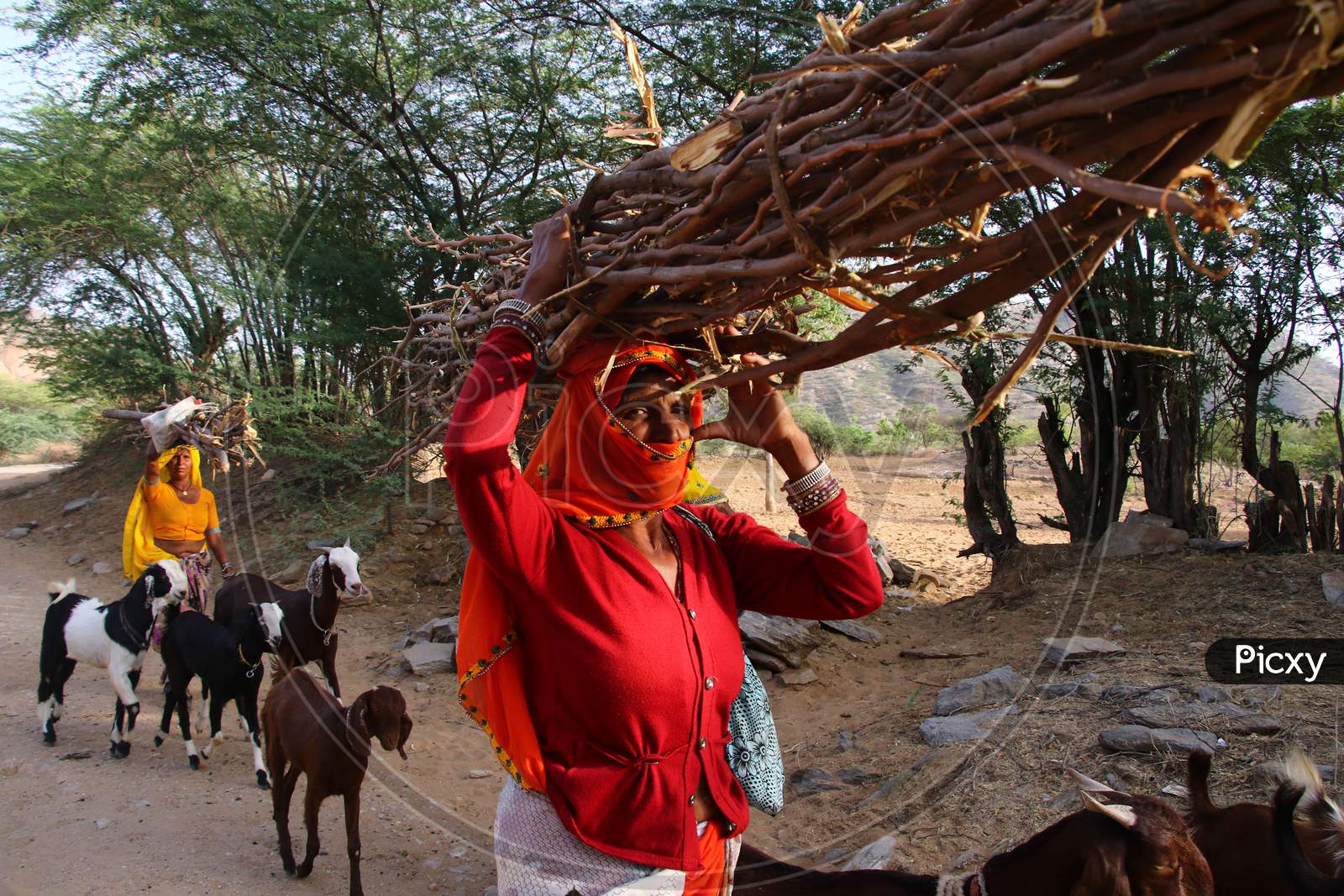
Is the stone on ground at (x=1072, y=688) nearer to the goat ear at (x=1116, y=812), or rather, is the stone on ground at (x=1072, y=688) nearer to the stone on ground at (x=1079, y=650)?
the stone on ground at (x=1079, y=650)

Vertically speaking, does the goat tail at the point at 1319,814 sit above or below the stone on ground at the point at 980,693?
above

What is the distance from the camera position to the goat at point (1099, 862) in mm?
1729

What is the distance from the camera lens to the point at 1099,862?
171cm

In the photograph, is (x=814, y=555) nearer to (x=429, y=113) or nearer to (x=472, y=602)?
(x=472, y=602)

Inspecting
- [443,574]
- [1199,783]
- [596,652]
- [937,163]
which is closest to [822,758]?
[1199,783]

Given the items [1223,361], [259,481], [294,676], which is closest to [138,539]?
[294,676]

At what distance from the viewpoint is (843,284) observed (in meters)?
1.42

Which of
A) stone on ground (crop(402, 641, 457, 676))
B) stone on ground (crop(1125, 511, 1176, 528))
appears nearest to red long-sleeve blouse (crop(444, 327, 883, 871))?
stone on ground (crop(402, 641, 457, 676))

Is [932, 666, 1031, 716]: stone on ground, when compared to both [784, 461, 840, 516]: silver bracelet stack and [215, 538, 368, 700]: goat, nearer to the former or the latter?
[784, 461, 840, 516]: silver bracelet stack

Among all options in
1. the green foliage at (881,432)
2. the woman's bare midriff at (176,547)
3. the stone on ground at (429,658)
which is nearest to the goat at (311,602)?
the woman's bare midriff at (176,547)

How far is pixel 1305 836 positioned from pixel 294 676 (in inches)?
183

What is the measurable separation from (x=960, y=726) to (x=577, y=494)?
380 centimetres

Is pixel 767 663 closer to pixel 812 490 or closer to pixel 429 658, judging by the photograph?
pixel 429 658

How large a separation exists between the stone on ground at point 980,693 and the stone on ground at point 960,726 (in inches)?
5.7
